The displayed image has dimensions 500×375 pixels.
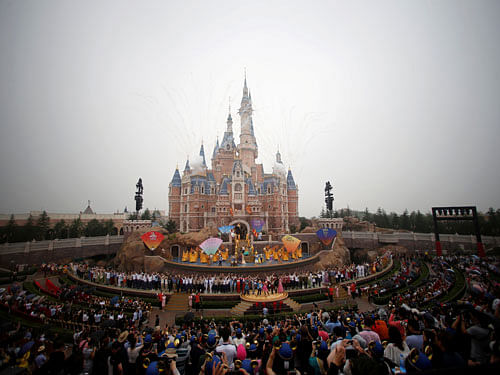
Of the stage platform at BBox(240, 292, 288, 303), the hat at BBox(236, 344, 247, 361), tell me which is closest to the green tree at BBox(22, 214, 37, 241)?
the stage platform at BBox(240, 292, 288, 303)

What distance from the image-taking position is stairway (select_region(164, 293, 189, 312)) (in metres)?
18.0

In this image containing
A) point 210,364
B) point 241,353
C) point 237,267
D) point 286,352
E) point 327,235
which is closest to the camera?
point 210,364

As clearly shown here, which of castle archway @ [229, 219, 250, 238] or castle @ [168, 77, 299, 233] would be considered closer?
castle archway @ [229, 219, 250, 238]

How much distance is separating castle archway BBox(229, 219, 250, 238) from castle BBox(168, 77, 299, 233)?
0.19 meters

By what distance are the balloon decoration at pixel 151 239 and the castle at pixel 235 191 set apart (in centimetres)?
1087

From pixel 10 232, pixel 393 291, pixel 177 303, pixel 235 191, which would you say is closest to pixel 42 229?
pixel 10 232

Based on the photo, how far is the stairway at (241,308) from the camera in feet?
54.1

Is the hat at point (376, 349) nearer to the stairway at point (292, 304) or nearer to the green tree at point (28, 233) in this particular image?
the stairway at point (292, 304)

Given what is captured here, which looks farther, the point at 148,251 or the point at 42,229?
the point at 42,229

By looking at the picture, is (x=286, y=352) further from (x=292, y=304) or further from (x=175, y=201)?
(x=175, y=201)

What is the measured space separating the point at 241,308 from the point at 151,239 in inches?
Answer: 732

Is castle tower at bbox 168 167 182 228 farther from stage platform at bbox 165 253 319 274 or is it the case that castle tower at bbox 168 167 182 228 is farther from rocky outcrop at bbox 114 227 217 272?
stage platform at bbox 165 253 319 274

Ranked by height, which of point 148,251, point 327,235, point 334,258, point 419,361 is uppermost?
point 419,361

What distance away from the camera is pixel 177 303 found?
18719 millimetres
